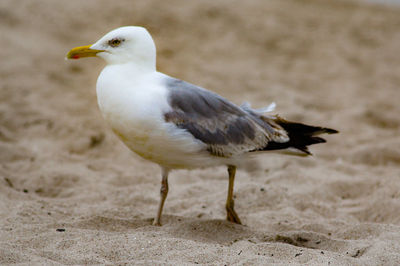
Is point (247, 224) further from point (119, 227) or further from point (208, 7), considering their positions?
point (208, 7)

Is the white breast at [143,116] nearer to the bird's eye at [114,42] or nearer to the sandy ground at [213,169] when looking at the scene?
the bird's eye at [114,42]

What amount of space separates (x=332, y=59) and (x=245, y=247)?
6.08m

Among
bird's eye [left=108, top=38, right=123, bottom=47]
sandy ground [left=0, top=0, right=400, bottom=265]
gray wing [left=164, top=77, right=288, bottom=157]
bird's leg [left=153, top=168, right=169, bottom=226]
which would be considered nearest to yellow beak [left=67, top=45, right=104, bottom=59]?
bird's eye [left=108, top=38, right=123, bottom=47]

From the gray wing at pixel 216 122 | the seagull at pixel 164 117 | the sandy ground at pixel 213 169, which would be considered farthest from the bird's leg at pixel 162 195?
the gray wing at pixel 216 122

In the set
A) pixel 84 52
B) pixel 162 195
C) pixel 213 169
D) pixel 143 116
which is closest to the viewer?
pixel 143 116

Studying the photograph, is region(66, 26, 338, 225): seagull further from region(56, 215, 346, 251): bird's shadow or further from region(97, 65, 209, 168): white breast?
region(56, 215, 346, 251): bird's shadow

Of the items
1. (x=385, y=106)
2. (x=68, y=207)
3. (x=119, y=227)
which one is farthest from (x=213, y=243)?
(x=385, y=106)

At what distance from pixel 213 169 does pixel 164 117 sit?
212 cm

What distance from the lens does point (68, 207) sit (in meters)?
4.40

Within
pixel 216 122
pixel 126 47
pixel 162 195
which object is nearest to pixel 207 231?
pixel 162 195

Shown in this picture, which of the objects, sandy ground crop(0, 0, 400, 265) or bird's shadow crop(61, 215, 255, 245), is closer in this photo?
sandy ground crop(0, 0, 400, 265)

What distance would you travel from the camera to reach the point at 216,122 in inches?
159

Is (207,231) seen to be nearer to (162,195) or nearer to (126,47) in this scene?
(162,195)

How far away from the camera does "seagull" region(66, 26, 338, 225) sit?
3689 mm
